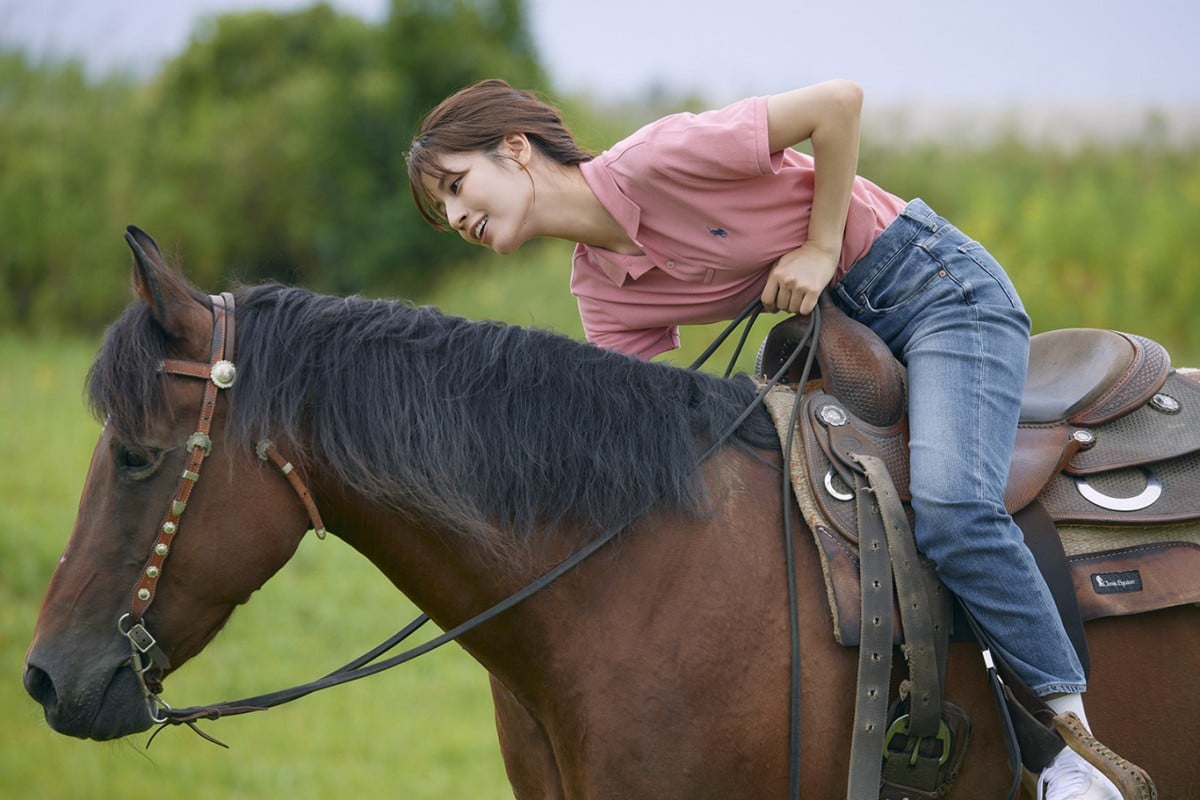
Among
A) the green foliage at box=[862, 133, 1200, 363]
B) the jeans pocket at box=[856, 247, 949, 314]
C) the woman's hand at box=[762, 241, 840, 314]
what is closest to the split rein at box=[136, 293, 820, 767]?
the woman's hand at box=[762, 241, 840, 314]

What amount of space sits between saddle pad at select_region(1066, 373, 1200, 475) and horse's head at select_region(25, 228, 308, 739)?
5.56 ft

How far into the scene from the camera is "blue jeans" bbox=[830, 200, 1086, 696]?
1978mm

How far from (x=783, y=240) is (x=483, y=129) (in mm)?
711

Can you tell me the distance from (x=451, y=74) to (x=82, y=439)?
598cm

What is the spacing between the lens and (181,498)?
1.84m

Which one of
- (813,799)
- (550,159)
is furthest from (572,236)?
(813,799)

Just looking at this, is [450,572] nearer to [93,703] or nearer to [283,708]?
[93,703]

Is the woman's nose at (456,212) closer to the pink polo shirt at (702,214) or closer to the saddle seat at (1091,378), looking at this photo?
the pink polo shirt at (702,214)

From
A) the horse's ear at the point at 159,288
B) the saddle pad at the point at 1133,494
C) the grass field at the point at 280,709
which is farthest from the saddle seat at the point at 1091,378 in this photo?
the grass field at the point at 280,709

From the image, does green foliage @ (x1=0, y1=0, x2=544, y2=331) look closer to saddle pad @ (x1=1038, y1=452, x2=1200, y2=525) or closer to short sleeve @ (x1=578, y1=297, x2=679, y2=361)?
short sleeve @ (x1=578, y1=297, x2=679, y2=361)

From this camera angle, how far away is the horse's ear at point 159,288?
6.00 feet

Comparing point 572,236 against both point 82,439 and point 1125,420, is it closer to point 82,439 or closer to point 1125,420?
point 1125,420

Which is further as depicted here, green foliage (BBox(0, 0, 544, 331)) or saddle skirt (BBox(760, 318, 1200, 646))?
green foliage (BBox(0, 0, 544, 331))

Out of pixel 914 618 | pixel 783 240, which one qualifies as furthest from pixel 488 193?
pixel 914 618
